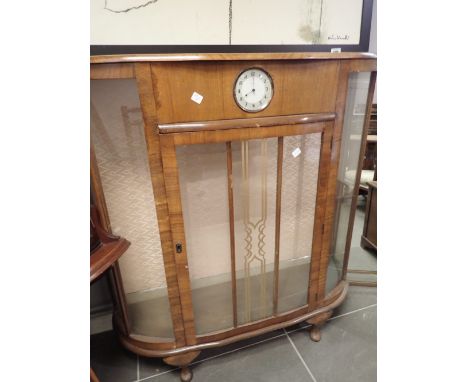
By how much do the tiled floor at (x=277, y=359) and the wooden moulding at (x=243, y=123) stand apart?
1.08m

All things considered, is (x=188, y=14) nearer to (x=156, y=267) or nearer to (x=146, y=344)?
(x=156, y=267)

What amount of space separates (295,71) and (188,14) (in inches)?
18.5

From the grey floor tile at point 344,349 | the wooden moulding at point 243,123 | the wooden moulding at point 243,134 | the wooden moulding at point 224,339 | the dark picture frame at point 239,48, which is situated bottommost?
the grey floor tile at point 344,349

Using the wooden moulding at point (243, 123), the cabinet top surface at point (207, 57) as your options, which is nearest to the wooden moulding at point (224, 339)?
the wooden moulding at point (243, 123)

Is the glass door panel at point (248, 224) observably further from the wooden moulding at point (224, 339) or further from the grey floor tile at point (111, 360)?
the grey floor tile at point (111, 360)

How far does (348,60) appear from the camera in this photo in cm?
96

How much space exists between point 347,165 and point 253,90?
23.2 inches

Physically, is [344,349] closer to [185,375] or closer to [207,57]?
[185,375]

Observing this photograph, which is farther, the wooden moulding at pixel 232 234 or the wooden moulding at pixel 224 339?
the wooden moulding at pixel 224 339

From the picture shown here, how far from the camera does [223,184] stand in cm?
105

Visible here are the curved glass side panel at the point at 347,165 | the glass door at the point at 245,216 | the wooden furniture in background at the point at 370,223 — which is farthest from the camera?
the wooden furniture in background at the point at 370,223

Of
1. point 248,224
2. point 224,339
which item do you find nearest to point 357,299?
point 224,339

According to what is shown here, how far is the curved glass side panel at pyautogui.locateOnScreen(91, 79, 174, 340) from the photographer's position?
3.06 ft

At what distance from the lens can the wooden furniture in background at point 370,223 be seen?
1932 millimetres
